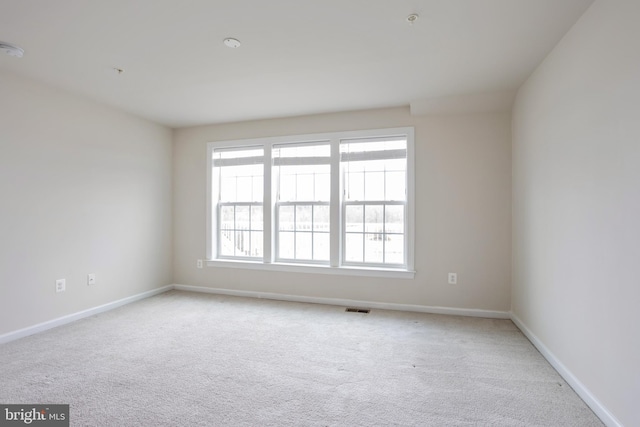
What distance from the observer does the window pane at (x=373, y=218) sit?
3770 millimetres

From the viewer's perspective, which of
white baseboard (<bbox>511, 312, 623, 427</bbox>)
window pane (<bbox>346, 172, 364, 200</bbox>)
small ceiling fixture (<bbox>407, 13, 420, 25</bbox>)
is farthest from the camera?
window pane (<bbox>346, 172, 364, 200</bbox>)

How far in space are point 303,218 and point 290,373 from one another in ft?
7.17

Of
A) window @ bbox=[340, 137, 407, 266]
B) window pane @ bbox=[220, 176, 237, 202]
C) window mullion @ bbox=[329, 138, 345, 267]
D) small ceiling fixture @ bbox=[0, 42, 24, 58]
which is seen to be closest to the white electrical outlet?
window @ bbox=[340, 137, 407, 266]

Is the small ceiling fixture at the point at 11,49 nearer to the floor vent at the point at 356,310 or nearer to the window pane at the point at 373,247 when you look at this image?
the window pane at the point at 373,247

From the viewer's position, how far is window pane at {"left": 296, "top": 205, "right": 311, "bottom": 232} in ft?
13.3

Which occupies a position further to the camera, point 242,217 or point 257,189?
point 242,217

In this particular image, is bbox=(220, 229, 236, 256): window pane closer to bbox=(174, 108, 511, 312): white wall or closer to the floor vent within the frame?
bbox=(174, 108, 511, 312): white wall

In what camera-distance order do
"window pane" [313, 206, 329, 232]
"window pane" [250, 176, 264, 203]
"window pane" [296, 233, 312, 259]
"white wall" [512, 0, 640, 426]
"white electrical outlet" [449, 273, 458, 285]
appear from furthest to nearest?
"window pane" [250, 176, 264, 203], "window pane" [296, 233, 312, 259], "window pane" [313, 206, 329, 232], "white electrical outlet" [449, 273, 458, 285], "white wall" [512, 0, 640, 426]

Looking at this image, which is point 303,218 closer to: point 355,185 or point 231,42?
point 355,185

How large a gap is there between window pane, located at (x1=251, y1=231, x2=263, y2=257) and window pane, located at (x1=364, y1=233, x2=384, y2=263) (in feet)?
4.99

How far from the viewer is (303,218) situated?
4.08 m

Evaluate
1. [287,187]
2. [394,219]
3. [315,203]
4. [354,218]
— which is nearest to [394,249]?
[394,219]

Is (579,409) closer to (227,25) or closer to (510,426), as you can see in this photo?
(510,426)

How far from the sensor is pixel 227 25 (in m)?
2.04
